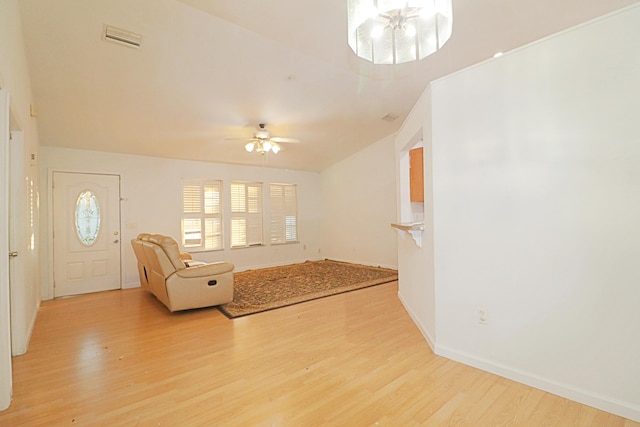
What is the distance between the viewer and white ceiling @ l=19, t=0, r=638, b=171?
2.48 m

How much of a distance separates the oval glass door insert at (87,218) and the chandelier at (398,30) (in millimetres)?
5285

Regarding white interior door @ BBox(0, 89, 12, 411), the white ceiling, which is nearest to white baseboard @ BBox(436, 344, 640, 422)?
the white ceiling

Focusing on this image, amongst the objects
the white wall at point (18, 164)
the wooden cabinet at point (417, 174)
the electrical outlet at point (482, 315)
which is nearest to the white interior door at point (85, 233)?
the white wall at point (18, 164)

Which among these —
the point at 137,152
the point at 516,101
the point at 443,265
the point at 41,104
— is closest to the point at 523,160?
the point at 516,101

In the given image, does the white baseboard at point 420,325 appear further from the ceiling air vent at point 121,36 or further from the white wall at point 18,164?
the ceiling air vent at point 121,36

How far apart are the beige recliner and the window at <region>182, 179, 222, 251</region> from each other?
A: 1.94 meters

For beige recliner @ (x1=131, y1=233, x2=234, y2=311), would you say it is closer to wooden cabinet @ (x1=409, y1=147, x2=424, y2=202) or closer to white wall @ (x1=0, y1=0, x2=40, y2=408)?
white wall @ (x1=0, y1=0, x2=40, y2=408)

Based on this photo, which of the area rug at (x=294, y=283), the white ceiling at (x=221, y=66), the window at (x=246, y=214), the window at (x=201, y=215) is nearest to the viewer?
the white ceiling at (x=221, y=66)

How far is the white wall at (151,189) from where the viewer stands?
464 centimetres

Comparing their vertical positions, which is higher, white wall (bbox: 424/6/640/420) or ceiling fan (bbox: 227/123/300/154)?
ceiling fan (bbox: 227/123/300/154)

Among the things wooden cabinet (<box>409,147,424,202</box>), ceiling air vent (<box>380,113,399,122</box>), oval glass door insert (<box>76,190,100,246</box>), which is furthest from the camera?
ceiling air vent (<box>380,113,399,122</box>)

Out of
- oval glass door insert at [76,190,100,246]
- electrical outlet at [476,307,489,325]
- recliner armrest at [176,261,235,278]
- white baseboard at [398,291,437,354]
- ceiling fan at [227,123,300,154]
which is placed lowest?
white baseboard at [398,291,437,354]

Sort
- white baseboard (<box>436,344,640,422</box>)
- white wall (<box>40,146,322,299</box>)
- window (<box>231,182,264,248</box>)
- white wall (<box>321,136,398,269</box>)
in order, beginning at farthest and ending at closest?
window (<box>231,182,264,248</box>)
white wall (<box>321,136,398,269</box>)
white wall (<box>40,146,322,299</box>)
white baseboard (<box>436,344,640,422</box>)

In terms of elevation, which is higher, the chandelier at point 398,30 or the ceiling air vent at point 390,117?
the ceiling air vent at point 390,117
